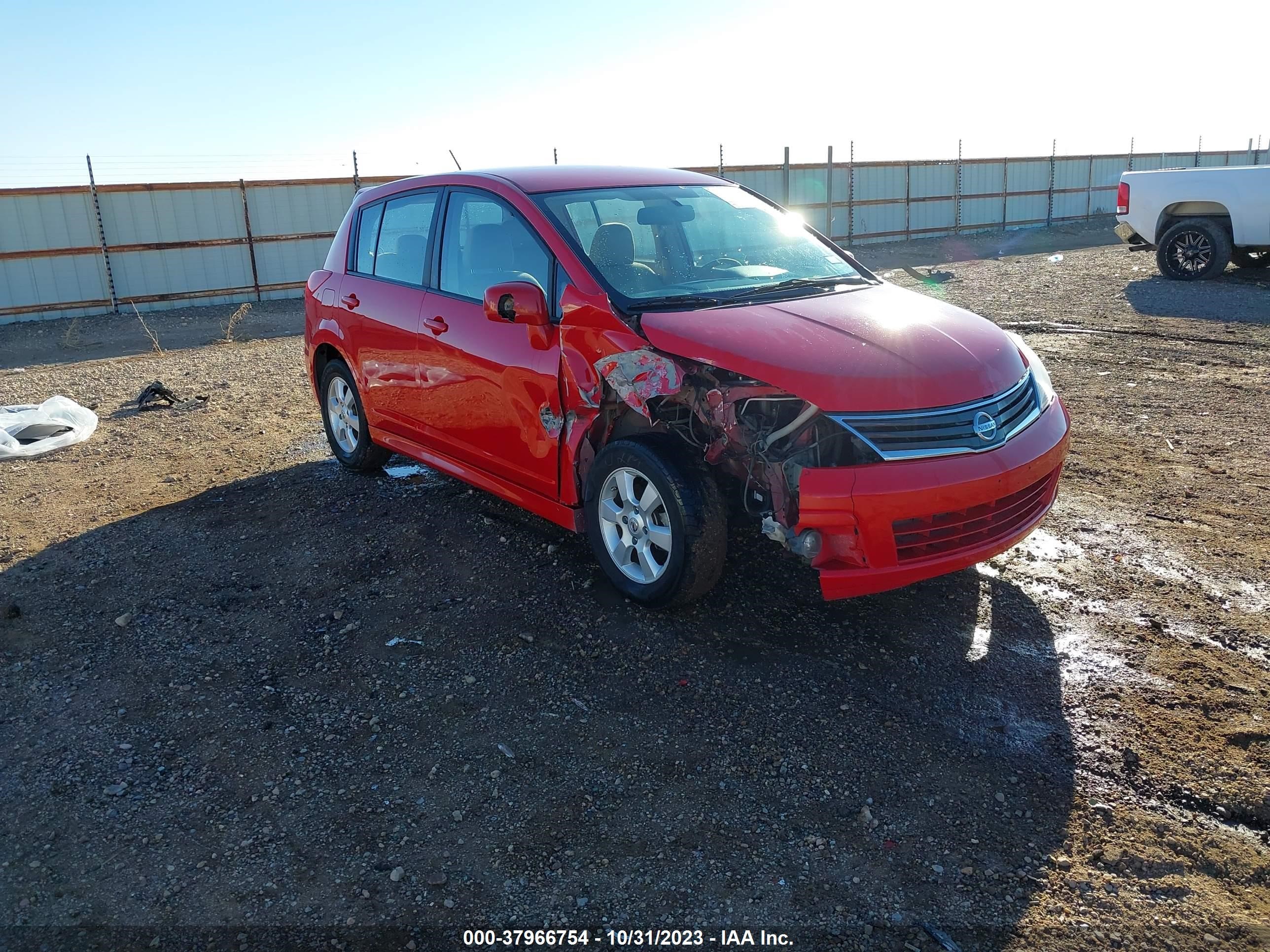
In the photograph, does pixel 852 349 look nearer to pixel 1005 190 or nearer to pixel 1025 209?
pixel 1005 190

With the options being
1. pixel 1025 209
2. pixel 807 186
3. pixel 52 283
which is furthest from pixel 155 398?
pixel 1025 209

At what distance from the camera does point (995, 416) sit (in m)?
3.68

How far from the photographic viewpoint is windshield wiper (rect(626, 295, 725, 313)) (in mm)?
4055

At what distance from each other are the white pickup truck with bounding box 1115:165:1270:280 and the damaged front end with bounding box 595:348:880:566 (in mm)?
11286

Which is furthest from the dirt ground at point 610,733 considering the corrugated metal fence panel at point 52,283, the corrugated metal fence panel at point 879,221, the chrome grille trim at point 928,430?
the corrugated metal fence panel at point 879,221

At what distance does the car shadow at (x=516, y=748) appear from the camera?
265cm

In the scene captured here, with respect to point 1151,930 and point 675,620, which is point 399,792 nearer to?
point 675,620

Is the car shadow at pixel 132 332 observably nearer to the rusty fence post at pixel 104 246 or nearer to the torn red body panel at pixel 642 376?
the rusty fence post at pixel 104 246

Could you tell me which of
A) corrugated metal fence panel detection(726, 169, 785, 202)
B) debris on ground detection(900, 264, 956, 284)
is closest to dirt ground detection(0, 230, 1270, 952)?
debris on ground detection(900, 264, 956, 284)

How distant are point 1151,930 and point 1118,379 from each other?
667cm

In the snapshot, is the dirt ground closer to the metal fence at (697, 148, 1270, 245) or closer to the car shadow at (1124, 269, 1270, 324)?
the car shadow at (1124, 269, 1270, 324)

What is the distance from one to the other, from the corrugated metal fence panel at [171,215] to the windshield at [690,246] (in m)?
14.9

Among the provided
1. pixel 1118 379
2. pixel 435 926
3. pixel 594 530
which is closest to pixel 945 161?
pixel 1118 379

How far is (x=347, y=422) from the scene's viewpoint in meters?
6.23
